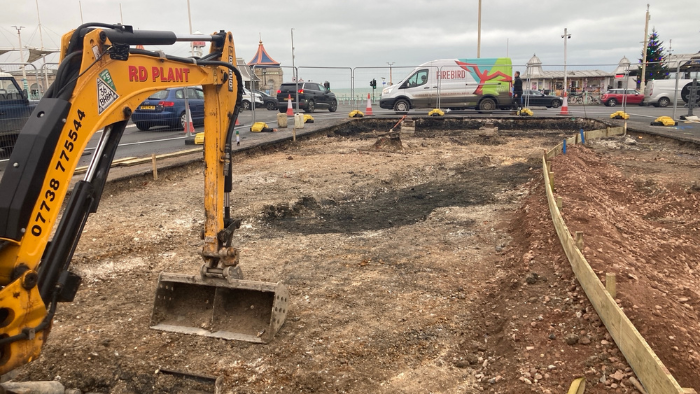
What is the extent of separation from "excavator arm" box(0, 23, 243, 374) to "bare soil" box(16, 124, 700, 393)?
127 centimetres

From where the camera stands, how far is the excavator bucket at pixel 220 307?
14.8 ft

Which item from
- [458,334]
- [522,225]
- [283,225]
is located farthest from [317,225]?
[458,334]

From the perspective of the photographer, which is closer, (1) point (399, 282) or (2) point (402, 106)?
(1) point (399, 282)

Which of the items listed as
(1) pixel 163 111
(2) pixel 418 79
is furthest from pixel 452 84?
(1) pixel 163 111

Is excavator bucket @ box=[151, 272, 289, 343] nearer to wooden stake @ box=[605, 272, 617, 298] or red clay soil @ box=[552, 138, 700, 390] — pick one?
wooden stake @ box=[605, 272, 617, 298]

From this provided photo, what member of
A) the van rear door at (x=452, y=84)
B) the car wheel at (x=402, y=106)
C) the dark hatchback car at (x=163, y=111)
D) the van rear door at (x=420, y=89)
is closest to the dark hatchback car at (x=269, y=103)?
the car wheel at (x=402, y=106)

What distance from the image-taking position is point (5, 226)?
105 inches

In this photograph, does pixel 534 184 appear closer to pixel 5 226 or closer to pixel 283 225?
pixel 283 225

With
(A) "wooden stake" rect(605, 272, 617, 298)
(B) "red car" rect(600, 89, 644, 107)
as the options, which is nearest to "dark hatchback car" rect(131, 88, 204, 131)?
(A) "wooden stake" rect(605, 272, 617, 298)

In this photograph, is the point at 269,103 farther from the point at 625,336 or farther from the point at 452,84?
the point at 625,336

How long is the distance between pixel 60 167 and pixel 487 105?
2472 cm

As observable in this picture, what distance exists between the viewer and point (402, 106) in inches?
1035

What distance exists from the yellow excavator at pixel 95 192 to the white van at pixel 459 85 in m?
21.6

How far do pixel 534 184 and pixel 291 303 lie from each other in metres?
6.68
